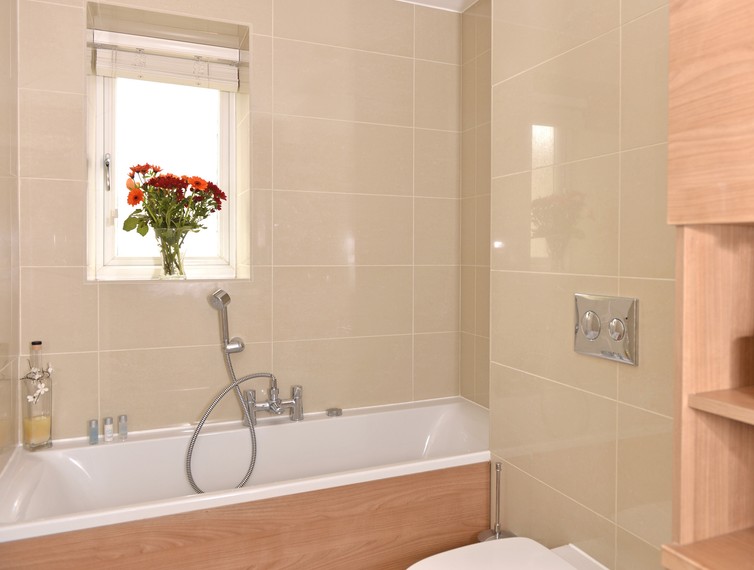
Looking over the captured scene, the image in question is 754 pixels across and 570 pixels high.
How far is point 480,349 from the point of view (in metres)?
2.43

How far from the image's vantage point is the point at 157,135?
2.35 m

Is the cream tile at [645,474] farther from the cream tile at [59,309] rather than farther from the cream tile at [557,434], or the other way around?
the cream tile at [59,309]

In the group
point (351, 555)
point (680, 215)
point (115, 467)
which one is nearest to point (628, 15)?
point (680, 215)

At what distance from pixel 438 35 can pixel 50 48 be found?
1587 millimetres

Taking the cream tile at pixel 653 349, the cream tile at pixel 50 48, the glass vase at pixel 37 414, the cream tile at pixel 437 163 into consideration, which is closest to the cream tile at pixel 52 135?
the cream tile at pixel 50 48

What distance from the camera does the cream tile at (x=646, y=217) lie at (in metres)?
1.19

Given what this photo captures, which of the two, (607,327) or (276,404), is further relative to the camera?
(276,404)

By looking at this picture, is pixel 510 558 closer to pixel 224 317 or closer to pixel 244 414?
pixel 244 414

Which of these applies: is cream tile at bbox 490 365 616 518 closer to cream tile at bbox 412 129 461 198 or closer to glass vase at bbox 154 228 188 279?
cream tile at bbox 412 129 461 198

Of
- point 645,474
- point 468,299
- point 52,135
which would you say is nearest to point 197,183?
point 52,135

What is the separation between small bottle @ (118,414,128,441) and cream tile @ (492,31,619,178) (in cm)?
160

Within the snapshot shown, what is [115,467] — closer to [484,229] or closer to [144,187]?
[144,187]

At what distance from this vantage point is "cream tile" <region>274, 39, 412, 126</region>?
2225 millimetres

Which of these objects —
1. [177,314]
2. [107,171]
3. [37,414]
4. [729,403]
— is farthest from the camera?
[107,171]
